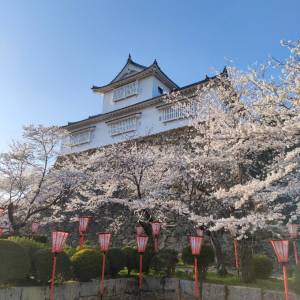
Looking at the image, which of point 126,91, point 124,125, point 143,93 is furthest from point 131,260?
point 126,91

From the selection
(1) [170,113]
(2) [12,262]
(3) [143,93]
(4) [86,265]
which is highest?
(3) [143,93]

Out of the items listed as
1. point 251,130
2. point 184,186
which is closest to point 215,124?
point 184,186

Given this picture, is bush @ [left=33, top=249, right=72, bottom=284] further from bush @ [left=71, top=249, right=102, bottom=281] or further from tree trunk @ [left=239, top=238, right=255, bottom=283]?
tree trunk @ [left=239, top=238, right=255, bottom=283]

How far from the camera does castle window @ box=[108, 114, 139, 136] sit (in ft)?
73.3

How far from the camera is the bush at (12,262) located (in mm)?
7578

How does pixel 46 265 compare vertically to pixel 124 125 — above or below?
below

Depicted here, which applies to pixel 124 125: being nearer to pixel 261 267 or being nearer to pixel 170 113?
pixel 170 113

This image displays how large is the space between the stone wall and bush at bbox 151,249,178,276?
0.41 m

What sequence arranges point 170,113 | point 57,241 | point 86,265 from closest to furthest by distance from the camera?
point 57,241 → point 86,265 → point 170,113

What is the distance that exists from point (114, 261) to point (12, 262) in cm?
385

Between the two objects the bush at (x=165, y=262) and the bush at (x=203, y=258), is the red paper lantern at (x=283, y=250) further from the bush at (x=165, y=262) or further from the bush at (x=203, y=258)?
the bush at (x=165, y=262)

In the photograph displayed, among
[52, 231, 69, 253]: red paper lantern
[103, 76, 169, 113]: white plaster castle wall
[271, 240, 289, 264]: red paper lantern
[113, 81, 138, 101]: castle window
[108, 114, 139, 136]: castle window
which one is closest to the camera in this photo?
[271, 240, 289, 264]: red paper lantern

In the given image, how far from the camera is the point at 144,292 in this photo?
34.9 feet

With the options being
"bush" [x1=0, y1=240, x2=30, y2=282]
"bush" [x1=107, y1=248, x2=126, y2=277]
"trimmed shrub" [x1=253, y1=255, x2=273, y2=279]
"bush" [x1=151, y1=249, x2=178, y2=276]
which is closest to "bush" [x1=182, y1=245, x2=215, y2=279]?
"bush" [x1=151, y1=249, x2=178, y2=276]
